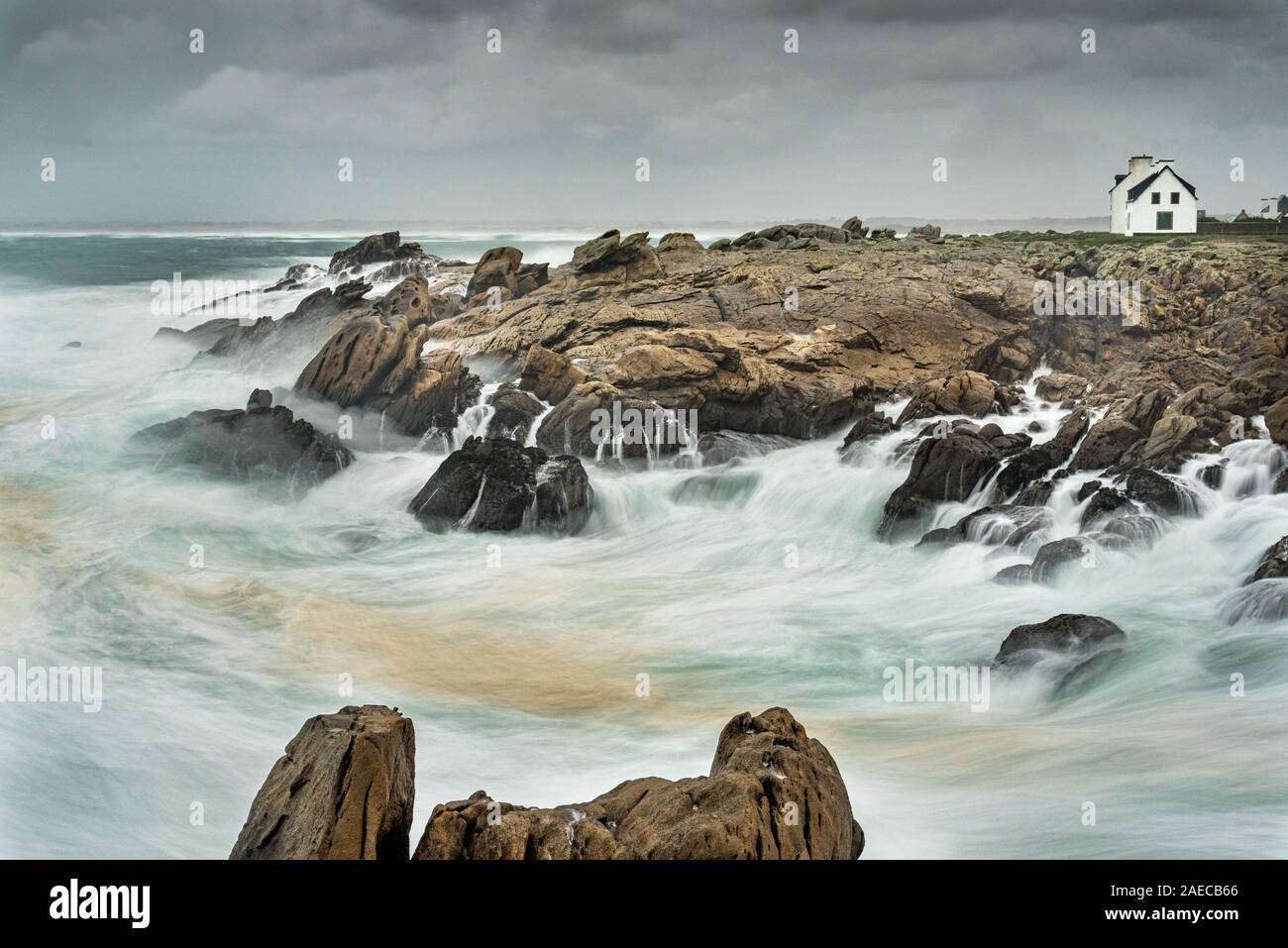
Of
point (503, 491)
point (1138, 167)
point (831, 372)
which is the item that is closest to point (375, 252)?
point (503, 491)

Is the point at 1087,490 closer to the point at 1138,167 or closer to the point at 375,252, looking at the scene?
the point at 1138,167

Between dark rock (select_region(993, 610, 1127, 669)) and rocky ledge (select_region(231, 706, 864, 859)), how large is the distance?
10.4 ft

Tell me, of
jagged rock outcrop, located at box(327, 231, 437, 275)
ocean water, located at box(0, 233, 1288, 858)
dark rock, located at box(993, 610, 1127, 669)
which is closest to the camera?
ocean water, located at box(0, 233, 1288, 858)

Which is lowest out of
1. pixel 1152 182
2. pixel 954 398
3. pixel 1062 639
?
pixel 1062 639

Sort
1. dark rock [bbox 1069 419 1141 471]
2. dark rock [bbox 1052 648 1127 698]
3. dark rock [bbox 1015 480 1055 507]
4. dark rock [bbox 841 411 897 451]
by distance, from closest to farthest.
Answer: dark rock [bbox 1052 648 1127 698], dark rock [bbox 1015 480 1055 507], dark rock [bbox 1069 419 1141 471], dark rock [bbox 841 411 897 451]

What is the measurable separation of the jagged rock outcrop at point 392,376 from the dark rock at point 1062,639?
6.19 metres

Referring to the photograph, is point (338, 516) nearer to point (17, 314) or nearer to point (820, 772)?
point (17, 314)

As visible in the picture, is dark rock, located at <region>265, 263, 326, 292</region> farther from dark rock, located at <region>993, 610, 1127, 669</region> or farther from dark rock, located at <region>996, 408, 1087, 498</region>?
dark rock, located at <region>993, 610, 1127, 669</region>

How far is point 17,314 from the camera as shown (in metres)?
12.8

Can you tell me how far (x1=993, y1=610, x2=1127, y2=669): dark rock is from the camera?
7770 millimetres

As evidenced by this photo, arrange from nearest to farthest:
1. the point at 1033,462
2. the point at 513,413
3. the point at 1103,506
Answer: the point at 1103,506
the point at 1033,462
the point at 513,413

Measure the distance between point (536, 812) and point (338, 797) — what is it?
833 millimetres

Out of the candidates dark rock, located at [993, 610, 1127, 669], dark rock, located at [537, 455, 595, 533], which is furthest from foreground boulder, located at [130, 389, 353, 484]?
dark rock, located at [993, 610, 1127, 669]

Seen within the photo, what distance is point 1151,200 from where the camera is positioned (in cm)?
1273
